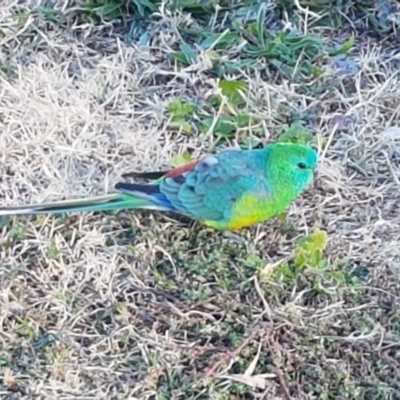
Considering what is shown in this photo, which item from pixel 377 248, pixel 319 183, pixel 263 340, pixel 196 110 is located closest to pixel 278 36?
pixel 196 110

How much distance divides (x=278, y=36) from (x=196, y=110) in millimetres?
421

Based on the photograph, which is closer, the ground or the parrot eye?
the ground

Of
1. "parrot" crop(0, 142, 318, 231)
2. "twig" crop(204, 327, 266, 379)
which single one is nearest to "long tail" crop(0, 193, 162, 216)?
"parrot" crop(0, 142, 318, 231)

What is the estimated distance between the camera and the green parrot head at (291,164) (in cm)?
253

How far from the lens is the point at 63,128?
2895 millimetres

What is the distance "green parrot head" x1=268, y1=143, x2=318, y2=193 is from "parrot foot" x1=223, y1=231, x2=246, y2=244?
18 cm

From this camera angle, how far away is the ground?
7.51 ft

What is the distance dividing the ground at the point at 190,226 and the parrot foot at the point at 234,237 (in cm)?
1

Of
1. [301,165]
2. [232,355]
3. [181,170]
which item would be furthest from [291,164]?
[232,355]

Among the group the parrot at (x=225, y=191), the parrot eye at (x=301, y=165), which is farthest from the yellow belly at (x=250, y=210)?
the parrot eye at (x=301, y=165)

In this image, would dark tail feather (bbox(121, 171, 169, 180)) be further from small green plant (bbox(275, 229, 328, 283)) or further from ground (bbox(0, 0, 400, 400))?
small green plant (bbox(275, 229, 328, 283))

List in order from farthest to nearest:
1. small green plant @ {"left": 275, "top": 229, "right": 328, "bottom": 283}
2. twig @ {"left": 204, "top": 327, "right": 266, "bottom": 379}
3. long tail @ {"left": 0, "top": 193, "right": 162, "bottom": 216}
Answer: long tail @ {"left": 0, "top": 193, "right": 162, "bottom": 216}, small green plant @ {"left": 275, "top": 229, "right": 328, "bottom": 283}, twig @ {"left": 204, "top": 327, "right": 266, "bottom": 379}

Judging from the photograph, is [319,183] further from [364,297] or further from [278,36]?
[278,36]

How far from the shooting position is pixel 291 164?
253cm
